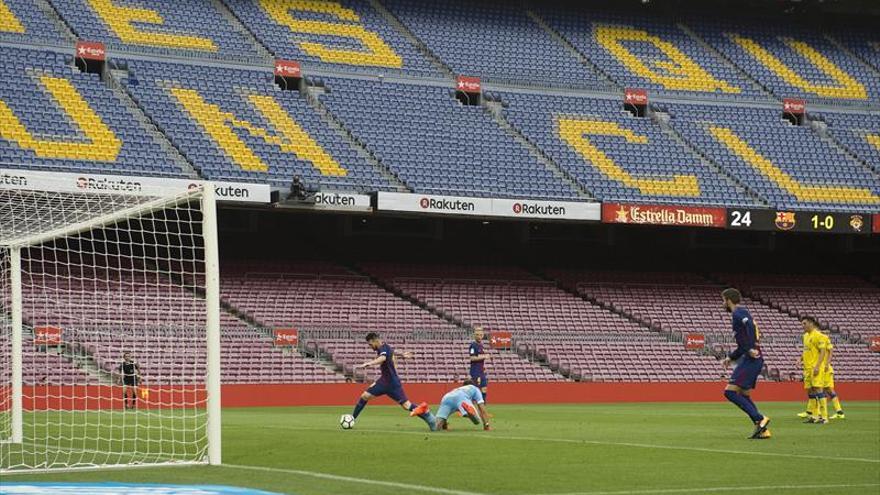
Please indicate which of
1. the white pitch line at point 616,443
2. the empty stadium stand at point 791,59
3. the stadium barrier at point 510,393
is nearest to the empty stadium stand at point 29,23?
the stadium barrier at point 510,393

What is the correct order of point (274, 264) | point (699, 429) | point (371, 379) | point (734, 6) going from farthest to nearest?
point (734, 6) < point (274, 264) < point (371, 379) < point (699, 429)

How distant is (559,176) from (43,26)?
61.2ft

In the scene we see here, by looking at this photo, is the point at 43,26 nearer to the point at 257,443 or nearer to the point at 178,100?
the point at 178,100

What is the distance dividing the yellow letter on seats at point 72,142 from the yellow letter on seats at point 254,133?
11.5 feet

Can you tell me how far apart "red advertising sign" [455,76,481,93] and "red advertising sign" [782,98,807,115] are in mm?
13005

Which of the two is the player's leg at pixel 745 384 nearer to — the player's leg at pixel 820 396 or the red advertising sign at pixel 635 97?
the player's leg at pixel 820 396

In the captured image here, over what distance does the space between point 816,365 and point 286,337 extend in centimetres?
1846

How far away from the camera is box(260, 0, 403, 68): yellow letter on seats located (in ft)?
171

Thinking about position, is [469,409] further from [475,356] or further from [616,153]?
[616,153]

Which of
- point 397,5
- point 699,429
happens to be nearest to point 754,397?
point 699,429

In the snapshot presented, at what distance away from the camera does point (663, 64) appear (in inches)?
2256

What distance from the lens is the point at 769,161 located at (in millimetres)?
52562

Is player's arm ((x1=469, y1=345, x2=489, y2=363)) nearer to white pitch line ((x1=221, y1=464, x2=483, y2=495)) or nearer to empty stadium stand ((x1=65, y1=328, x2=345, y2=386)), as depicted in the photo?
empty stadium stand ((x1=65, y1=328, x2=345, y2=386))

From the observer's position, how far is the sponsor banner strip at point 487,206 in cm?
4325
